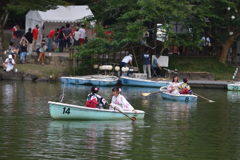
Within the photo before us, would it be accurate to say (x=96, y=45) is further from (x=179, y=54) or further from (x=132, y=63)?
(x=179, y=54)

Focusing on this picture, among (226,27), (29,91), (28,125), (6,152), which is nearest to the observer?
(6,152)

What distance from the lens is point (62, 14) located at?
36312mm

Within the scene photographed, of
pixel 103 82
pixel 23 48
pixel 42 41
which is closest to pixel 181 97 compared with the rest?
pixel 103 82

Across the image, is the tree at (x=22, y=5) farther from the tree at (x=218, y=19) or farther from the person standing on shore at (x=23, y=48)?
the tree at (x=218, y=19)

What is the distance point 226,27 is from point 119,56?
8.07 m

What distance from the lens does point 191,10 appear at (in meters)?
32.0

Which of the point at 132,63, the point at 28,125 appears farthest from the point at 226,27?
the point at 28,125

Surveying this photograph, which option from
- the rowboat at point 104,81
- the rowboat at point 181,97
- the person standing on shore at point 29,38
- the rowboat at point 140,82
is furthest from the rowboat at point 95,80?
the rowboat at point 181,97

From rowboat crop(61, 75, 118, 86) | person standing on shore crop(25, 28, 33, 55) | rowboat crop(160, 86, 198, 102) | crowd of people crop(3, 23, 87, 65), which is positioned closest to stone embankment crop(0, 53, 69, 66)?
crowd of people crop(3, 23, 87, 65)

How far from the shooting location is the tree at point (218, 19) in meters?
32.2

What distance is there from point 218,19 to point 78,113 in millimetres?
19368

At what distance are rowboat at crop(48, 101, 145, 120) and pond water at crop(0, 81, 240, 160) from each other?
0.23 metres

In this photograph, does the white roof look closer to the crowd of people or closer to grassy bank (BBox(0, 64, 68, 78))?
the crowd of people

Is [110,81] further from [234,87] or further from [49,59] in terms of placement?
[234,87]
